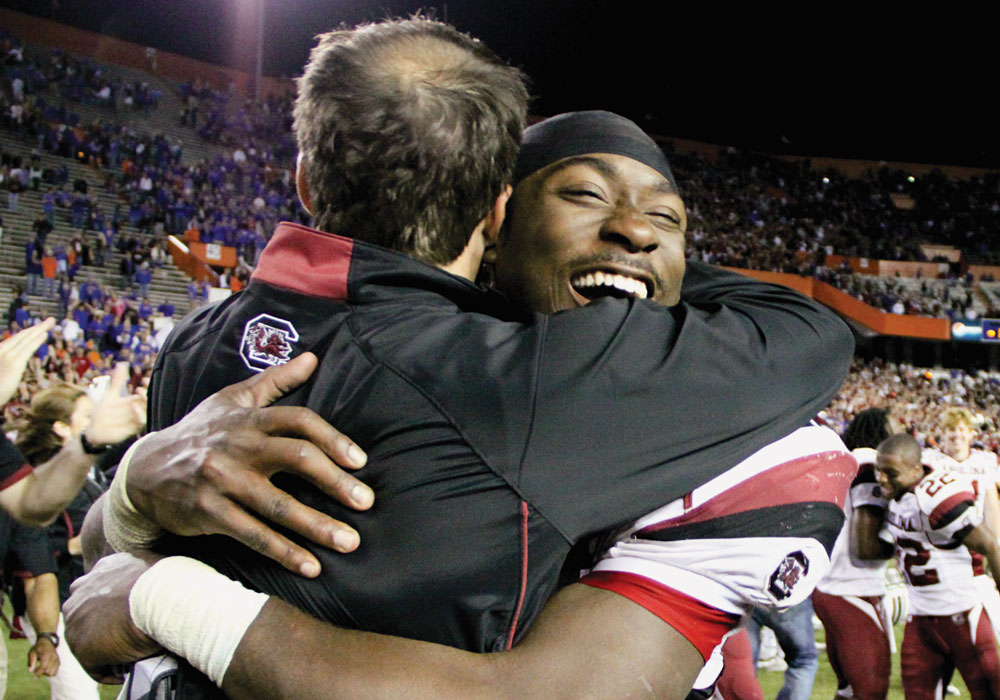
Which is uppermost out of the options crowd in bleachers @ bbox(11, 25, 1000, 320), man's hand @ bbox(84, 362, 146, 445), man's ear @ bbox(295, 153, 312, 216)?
man's ear @ bbox(295, 153, 312, 216)

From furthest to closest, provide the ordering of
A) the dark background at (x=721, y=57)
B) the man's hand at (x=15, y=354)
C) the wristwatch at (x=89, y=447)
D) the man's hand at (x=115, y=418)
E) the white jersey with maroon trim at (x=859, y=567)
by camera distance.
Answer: the dark background at (x=721, y=57) < the white jersey with maroon trim at (x=859, y=567) < the wristwatch at (x=89, y=447) < the man's hand at (x=115, y=418) < the man's hand at (x=15, y=354)

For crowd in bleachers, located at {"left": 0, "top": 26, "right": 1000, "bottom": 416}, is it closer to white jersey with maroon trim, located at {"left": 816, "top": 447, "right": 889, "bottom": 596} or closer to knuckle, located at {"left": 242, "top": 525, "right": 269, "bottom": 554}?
white jersey with maroon trim, located at {"left": 816, "top": 447, "right": 889, "bottom": 596}

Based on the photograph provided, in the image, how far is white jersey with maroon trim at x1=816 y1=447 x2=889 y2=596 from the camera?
538 cm

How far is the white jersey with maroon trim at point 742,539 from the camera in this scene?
142 cm

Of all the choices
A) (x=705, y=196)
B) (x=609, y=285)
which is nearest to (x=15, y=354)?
(x=609, y=285)

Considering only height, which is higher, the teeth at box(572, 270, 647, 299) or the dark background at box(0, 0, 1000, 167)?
the teeth at box(572, 270, 647, 299)

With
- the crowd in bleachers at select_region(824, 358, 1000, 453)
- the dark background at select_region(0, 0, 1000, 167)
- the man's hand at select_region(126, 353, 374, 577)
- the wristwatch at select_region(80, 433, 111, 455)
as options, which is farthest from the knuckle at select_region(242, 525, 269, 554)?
the dark background at select_region(0, 0, 1000, 167)

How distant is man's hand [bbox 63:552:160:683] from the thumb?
34 cm

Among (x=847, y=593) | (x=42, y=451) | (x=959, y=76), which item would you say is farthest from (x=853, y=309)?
(x=42, y=451)

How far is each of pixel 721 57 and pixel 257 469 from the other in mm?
40717

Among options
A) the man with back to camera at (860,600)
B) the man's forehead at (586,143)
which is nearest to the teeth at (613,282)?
the man's forehead at (586,143)

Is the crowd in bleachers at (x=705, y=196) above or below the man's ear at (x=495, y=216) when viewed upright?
below

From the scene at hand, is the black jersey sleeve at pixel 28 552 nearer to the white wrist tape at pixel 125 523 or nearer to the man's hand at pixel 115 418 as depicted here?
the man's hand at pixel 115 418

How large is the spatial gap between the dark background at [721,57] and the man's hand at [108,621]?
32.2 meters
